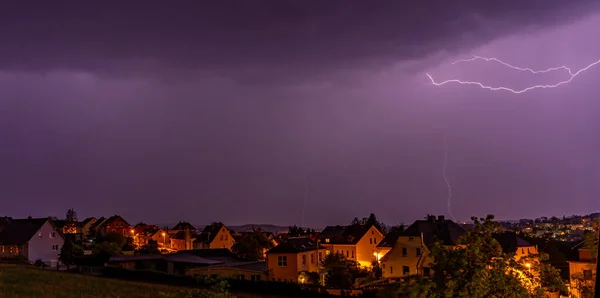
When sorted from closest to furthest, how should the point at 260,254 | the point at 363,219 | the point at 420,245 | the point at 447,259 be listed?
the point at 447,259 → the point at 420,245 → the point at 260,254 → the point at 363,219

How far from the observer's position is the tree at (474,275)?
44.2 feet

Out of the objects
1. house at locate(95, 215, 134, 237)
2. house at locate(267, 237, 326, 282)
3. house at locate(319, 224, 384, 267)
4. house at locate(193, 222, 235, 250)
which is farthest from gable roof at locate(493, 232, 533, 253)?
house at locate(95, 215, 134, 237)

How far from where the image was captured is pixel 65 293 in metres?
35.6

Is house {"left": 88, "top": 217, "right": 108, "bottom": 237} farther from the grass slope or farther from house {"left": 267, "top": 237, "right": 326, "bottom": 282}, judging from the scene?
the grass slope

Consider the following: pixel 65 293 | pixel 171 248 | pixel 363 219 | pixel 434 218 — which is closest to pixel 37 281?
pixel 65 293

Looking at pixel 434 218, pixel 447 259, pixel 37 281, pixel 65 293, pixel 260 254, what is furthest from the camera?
pixel 260 254

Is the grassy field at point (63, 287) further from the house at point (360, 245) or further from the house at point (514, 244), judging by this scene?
the house at point (360, 245)

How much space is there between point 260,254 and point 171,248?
41.2 m

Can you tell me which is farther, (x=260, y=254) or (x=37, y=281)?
(x=260, y=254)

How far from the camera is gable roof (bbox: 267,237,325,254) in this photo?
190 feet

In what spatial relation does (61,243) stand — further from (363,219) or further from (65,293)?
(363,219)

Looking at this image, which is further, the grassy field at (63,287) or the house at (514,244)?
the house at (514,244)

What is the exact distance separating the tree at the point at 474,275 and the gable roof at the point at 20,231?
262 feet

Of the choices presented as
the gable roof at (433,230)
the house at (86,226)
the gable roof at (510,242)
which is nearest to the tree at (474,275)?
the gable roof at (510,242)
